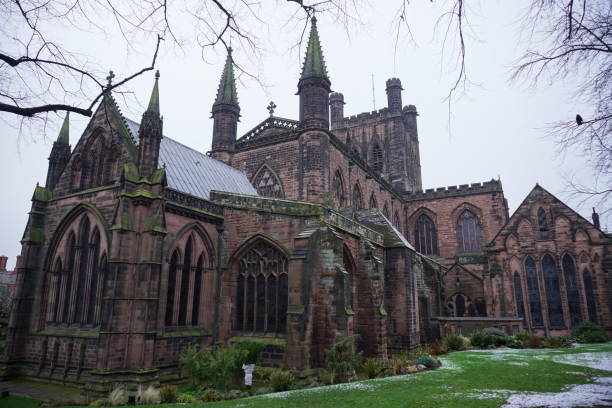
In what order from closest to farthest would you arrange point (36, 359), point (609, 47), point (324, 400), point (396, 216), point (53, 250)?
point (609, 47)
point (324, 400)
point (36, 359)
point (53, 250)
point (396, 216)

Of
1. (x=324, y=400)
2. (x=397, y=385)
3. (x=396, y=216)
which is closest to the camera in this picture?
(x=324, y=400)

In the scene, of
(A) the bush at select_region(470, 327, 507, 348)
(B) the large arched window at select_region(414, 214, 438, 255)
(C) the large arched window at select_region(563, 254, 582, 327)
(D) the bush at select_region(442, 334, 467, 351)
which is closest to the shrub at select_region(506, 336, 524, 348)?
(A) the bush at select_region(470, 327, 507, 348)

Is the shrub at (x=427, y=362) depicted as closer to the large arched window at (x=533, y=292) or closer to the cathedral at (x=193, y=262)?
the cathedral at (x=193, y=262)

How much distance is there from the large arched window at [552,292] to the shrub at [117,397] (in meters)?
27.8

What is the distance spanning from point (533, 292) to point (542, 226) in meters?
4.93

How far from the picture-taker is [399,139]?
4300cm

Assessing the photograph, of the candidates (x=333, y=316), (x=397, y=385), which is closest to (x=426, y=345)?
(x=333, y=316)

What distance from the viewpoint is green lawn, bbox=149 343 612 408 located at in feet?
29.3

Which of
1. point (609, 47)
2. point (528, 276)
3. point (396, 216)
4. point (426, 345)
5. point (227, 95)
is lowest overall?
point (426, 345)

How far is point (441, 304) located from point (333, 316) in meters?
17.8

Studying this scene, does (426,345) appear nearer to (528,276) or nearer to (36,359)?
(528,276)

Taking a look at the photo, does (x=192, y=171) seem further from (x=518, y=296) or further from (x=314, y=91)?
(x=518, y=296)

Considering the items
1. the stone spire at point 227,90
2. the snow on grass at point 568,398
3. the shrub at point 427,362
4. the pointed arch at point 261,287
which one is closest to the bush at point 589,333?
the shrub at point 427,362

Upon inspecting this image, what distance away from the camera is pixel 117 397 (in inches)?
443
